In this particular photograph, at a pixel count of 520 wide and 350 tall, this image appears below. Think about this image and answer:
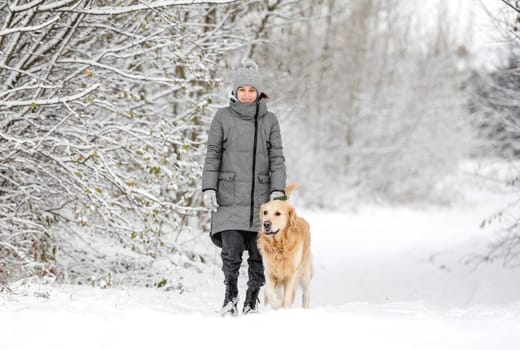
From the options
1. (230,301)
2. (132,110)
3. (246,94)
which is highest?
(132,110)

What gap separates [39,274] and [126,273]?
5.46ft

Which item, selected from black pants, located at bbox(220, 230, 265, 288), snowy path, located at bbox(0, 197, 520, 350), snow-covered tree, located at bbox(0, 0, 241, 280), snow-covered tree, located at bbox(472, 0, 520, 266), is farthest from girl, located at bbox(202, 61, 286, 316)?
snow-covered tree, located at bbox(472, 0, 520, 266)

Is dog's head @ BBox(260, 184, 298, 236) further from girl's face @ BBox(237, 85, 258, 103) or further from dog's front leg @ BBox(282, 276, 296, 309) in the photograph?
girl's face @ BBox(237, 85, 258, 103)

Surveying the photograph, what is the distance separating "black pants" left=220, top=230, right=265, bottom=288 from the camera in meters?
4.69

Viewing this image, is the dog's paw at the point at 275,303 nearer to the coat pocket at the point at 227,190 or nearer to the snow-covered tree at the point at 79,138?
the coat pocket at the point at 227,190

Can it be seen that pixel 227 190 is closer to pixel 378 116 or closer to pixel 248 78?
pixel 248 78

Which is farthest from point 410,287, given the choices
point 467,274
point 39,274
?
point 39,274

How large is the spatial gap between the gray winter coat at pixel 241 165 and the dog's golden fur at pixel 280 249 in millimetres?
162

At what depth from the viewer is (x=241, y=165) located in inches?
183

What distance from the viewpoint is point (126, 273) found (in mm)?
7367

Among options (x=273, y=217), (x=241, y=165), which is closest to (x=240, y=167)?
(x=241, y=165)

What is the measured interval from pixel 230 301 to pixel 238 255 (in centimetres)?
37

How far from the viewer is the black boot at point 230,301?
4.65 m

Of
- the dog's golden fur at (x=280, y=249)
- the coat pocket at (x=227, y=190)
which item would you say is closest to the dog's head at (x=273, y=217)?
the dog's golden fur at (x=280, y=249)
